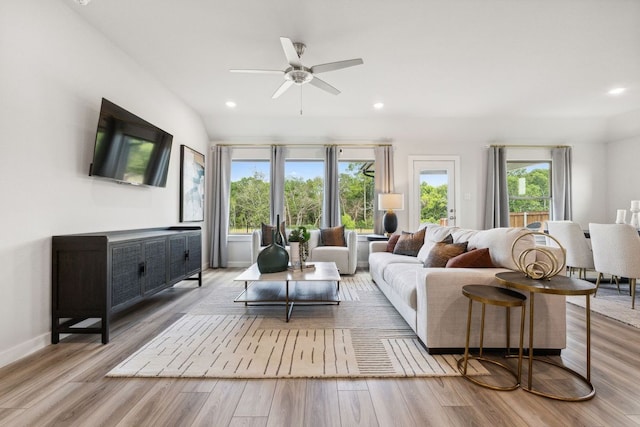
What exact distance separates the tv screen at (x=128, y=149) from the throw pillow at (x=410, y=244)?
3301 mm

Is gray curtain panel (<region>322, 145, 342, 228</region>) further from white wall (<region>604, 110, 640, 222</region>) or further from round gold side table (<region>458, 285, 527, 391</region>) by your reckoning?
white wall (<region>604, 110, 640, 222</region>)

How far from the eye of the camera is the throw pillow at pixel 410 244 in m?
3.90

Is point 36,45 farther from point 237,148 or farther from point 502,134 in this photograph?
point 502,134

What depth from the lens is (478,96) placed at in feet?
14.5

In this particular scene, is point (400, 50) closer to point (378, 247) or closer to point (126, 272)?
point (378, 247)

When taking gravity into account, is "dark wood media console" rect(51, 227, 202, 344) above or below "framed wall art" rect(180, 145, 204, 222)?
below

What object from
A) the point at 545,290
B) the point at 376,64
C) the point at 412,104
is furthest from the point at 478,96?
the point at 545,290

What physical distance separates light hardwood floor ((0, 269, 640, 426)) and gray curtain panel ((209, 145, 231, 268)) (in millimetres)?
3528

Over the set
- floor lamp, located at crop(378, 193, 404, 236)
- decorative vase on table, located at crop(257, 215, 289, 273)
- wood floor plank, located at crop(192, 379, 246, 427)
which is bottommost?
wood floor plank, located at crop(192, 379, 246, 427)

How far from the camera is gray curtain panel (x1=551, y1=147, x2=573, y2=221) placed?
576 centimetres

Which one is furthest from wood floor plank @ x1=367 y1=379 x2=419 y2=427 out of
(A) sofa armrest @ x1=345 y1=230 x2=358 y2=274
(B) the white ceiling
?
(A) sofa armrest @ x1=345 y1=230 x2=358 y2=274

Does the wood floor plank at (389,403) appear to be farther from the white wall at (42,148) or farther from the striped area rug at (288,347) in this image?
the white wall at (42,148)

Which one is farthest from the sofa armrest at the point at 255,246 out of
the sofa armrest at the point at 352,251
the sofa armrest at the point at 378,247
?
the sofa armrest at the point at 378,247

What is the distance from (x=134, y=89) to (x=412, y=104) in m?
3.96
